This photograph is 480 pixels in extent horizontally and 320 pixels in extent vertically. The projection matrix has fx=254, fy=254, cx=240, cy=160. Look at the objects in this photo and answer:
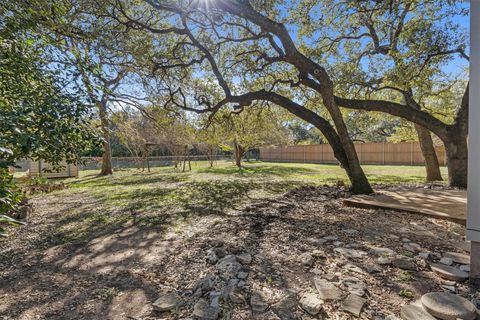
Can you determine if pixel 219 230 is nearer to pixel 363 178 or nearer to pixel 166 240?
pixel 166 240

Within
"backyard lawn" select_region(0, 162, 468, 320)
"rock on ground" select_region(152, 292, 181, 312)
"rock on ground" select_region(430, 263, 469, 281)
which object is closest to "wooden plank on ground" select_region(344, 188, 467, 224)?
"backyard lawn" select_region(0, 162, 468, 320)

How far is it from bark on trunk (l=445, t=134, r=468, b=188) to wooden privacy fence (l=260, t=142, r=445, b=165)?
11.9m

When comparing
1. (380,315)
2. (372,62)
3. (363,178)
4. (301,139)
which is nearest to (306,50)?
(372,62)

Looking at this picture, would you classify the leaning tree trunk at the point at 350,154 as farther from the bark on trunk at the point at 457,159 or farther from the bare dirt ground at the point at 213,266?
the bark on trunk at the point at 457,159

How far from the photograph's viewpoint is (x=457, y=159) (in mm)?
5391

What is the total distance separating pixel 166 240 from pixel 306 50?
20.7ft

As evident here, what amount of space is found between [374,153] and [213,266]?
1930 centimetres

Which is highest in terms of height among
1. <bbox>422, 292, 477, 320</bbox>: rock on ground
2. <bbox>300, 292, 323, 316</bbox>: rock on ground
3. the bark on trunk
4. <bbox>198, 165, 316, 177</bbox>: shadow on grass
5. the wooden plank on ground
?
the bark on trunk

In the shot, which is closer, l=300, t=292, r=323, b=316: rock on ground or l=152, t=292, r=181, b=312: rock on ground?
l=300, t=292, r=323, b=316: rock on ground

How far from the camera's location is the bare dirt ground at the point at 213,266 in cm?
174

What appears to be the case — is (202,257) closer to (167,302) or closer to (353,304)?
(167,302)

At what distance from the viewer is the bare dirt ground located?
5.72ft

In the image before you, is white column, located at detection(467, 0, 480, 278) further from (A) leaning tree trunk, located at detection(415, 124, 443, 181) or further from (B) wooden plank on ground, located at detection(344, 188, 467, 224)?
(A) leaning tree trunk, located at detection(415, 124, 443, 181)

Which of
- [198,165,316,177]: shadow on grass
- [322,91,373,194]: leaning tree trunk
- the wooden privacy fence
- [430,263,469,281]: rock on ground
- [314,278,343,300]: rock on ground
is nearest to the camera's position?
[314,278,343,300]: rock on ground
